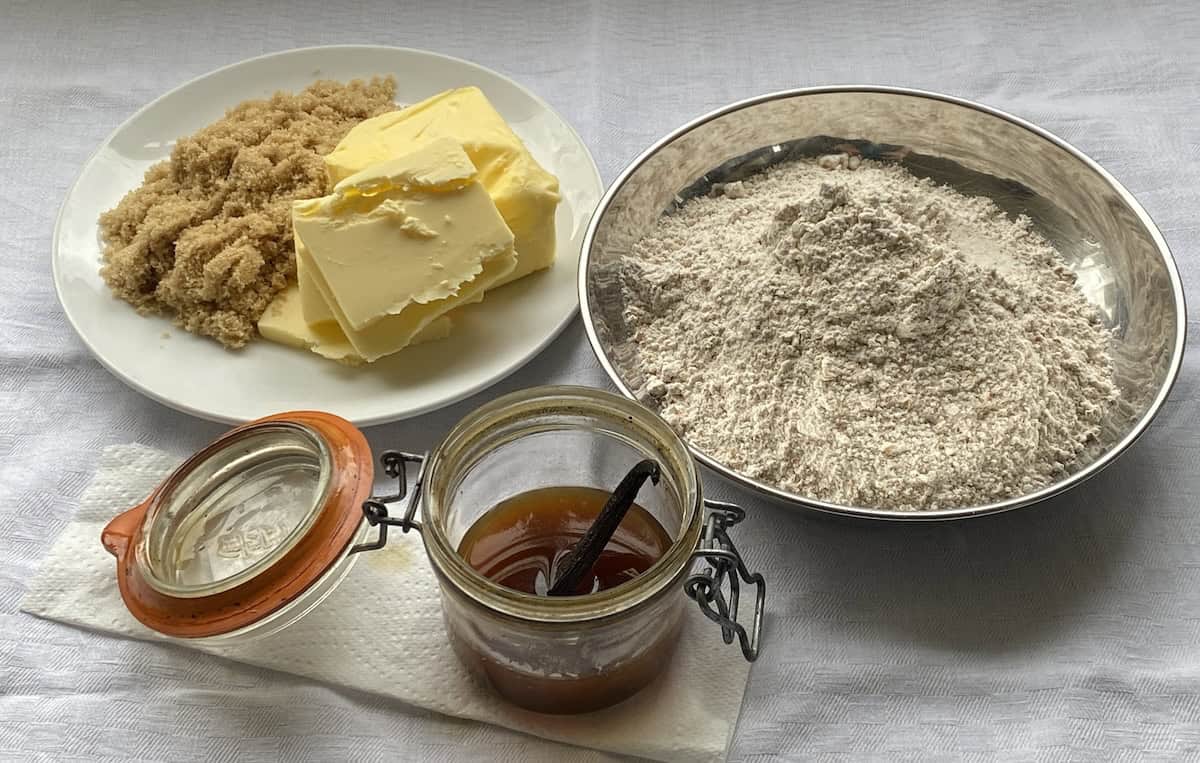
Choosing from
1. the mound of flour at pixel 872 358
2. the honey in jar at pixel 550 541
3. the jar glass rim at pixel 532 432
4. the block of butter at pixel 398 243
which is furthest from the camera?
the block of butter at pixel 398 243

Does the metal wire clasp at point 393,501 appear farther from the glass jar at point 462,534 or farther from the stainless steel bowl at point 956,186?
the stainless steel bowl at point 956,186

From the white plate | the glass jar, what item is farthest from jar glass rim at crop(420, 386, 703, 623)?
the white plate

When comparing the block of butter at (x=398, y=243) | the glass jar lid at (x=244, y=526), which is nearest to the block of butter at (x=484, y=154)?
the block of butter at (x=398, y=243)

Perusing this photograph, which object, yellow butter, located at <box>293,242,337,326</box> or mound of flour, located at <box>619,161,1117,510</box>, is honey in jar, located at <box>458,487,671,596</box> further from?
yellow butter, located at <box>293,242,337,326</box>

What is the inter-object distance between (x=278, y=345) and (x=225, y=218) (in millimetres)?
150

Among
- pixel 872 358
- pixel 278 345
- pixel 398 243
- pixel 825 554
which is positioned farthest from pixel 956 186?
pixel 278 345

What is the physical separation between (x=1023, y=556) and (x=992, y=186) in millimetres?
401

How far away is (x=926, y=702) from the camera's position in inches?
31.6

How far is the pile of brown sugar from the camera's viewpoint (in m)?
1.02

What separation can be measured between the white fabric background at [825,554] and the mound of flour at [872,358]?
77mm

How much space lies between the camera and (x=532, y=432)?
2.38 feet

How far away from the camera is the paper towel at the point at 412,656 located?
0.76m

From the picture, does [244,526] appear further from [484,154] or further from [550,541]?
[484,154]

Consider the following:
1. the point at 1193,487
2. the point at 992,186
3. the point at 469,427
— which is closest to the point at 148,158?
the point at 469,427
